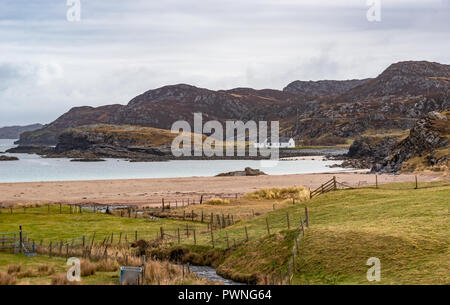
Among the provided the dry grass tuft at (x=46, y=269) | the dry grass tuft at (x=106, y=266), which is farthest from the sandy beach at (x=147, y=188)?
the dry grass tuft at (x=46, y=269)

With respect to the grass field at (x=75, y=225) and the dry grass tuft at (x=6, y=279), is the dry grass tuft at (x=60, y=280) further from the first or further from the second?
the grass field at (x=75, y=225)

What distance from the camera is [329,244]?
28.8 metres

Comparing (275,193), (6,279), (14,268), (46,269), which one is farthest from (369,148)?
(6,279)

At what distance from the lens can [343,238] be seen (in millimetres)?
29125

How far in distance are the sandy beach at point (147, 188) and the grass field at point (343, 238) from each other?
92.0 ft

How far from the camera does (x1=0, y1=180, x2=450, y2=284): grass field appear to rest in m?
24.8

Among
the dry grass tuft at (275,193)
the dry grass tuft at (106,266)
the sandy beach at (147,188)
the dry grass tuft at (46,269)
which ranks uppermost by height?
the dry grass tuft at (46,269)

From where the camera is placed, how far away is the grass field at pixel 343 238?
24781 mm
